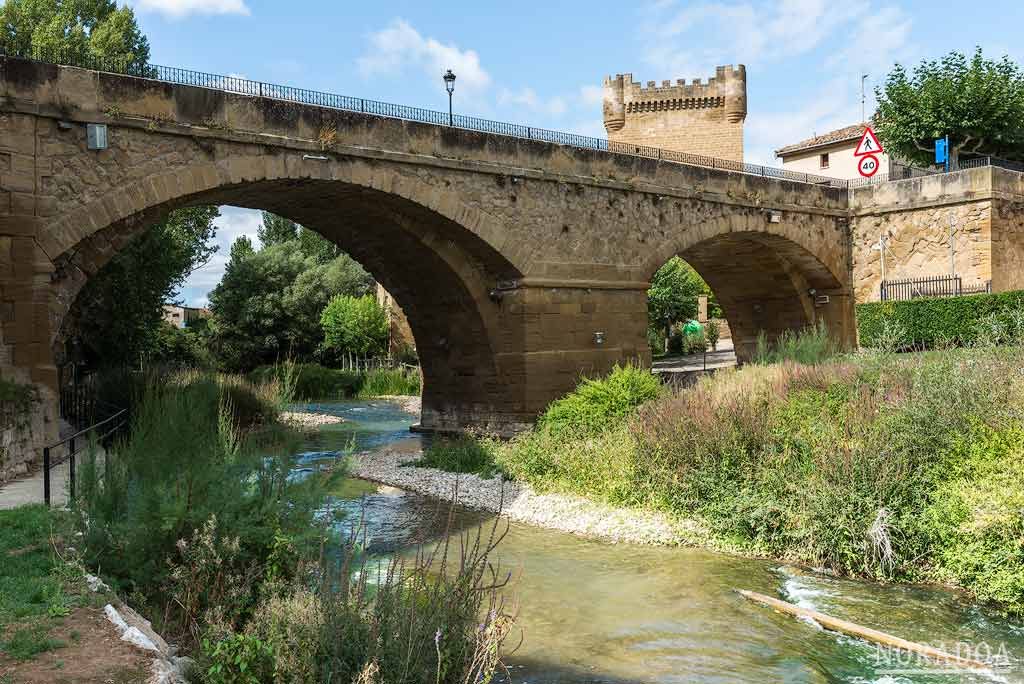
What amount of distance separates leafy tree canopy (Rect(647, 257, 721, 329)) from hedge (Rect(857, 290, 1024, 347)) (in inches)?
606

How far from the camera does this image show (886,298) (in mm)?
21766

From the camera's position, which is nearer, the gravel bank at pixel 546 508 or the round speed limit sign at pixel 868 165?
the gravel bank at pixel 546 508

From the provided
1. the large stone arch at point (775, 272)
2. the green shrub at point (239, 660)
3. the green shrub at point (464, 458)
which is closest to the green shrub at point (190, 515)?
the green shrub at point (239, 660)

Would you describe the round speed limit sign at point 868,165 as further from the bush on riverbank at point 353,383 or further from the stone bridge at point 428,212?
the bush on riverbank at point 353,383

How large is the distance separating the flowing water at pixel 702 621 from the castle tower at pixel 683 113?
29797 millimetres

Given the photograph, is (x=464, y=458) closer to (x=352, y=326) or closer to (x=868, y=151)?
(x=868, y=151)

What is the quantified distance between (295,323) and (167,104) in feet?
82.5

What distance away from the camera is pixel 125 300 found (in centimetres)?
2134

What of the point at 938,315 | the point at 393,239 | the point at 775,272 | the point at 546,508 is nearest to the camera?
the point at 546,508

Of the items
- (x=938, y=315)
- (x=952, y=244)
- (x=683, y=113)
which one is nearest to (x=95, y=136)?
(x=938, y=315)

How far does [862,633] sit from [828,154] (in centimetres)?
3445

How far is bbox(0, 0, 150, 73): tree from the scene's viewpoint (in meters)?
23.6

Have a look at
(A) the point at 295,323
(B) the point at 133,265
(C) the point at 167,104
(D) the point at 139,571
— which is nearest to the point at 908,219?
(C) the point at 167,104

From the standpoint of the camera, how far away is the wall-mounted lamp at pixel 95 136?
10.9 metres
